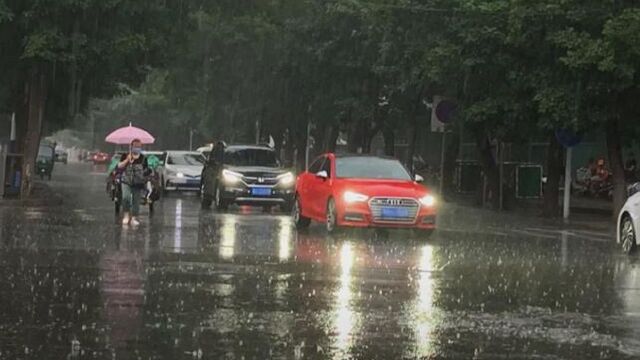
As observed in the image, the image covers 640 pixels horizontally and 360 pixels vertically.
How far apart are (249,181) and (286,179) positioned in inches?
40.6

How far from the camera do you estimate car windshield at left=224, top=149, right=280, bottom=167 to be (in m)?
25.6

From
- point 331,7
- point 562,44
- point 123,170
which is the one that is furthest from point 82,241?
point 331,7

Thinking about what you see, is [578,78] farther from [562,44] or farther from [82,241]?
[82,241]

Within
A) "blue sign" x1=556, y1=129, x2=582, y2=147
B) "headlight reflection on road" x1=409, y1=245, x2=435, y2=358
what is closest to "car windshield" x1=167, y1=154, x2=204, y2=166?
"blue sign" x1=556, y1=129, x2=582, y2=147

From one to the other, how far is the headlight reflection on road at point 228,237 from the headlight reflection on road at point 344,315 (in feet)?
6.44

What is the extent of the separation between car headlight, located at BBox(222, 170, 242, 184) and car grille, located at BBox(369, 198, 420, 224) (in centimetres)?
796

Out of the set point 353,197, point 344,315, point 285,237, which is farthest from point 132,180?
point 344,315

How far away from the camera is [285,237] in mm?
17141

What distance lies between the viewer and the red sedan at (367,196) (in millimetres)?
17297

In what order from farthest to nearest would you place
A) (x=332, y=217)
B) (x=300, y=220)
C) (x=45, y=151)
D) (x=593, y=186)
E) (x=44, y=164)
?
1. (x=45, y=151)
2. (x=44, y=164)
3. (x=593, y=186)
4. (x=300, y=220)
5. (x=332, y=217)

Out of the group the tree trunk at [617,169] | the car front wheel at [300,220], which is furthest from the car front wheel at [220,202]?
the tree trunk at [617,169]

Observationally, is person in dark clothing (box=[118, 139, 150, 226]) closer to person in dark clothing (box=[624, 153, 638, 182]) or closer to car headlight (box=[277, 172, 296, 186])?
car headlight (box=[277, 172, 296, 186])

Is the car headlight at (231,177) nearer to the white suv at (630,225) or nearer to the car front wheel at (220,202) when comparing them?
the car front wheel at (220,202)

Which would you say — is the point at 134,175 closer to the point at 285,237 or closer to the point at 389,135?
the point at 285,237
